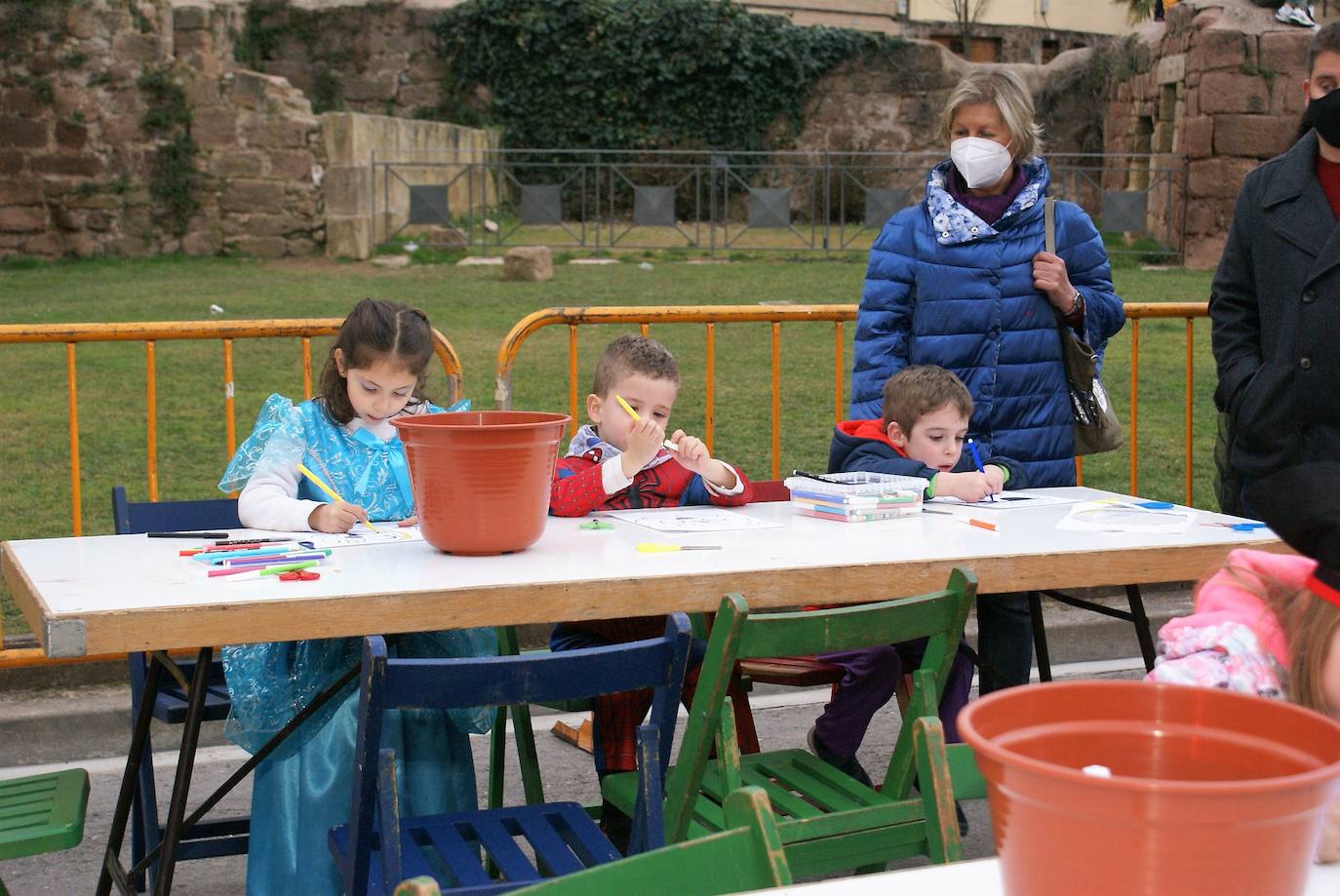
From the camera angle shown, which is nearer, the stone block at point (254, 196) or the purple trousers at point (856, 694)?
the purple trousers at point (856, 694)

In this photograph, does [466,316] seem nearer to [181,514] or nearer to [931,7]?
[181,514]

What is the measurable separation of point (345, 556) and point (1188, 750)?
76.6 inches

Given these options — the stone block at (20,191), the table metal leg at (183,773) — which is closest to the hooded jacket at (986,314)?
the table metal leg at (183,773)

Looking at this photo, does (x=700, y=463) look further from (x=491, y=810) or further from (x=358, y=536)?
(x=491, y=810)

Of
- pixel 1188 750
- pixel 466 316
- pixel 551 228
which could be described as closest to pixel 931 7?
pixel 551 228

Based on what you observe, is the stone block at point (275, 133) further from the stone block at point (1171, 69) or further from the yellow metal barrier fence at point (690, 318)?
→ the yellow metal barrier fence at point (690, 318)

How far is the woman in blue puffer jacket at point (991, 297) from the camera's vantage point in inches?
150

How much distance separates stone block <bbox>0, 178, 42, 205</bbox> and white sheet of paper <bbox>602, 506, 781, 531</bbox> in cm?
1554

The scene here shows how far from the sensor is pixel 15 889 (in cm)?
348

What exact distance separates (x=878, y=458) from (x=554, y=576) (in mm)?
1255

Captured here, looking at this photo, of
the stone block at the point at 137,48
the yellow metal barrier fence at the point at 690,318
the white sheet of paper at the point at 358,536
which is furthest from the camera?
the stone block at the point at 137,48

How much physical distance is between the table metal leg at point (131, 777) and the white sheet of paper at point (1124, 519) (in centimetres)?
182

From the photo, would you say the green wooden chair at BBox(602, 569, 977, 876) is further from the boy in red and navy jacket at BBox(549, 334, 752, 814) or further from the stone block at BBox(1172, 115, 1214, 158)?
the stone block at BBox(1172, 115, 1214, 158)

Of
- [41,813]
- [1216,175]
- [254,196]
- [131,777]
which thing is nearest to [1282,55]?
[1216,175]
